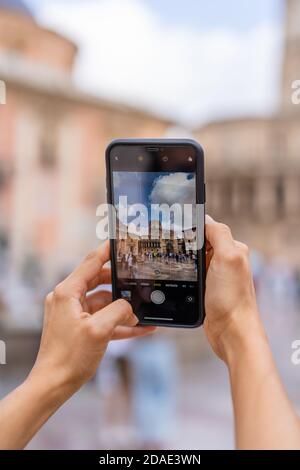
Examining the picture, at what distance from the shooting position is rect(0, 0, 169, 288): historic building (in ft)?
13.9

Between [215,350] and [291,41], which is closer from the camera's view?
[215,350]

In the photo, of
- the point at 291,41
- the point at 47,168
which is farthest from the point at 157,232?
the point at 291,41

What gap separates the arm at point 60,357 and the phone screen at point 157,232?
0.04 m

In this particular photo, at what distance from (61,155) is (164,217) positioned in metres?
4.44

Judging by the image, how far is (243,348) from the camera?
35 centimetres

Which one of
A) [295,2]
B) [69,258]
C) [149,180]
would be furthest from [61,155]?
[149,180]

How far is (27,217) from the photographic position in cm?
485

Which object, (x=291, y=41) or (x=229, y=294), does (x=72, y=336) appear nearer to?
(x=229, y=294)

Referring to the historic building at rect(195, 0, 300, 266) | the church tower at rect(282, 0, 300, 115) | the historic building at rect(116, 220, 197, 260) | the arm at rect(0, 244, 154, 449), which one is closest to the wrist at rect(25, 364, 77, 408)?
the arm at rect(0, 244, 154, 449)

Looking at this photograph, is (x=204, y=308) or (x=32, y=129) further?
(x=32, y=129)

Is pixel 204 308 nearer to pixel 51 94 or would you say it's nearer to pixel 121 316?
pixel 121 316

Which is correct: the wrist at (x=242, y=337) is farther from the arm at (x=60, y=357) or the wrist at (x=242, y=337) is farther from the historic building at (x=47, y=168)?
the historic building at (x=47, y=168)

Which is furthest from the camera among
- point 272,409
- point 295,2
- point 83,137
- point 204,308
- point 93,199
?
point 295,2

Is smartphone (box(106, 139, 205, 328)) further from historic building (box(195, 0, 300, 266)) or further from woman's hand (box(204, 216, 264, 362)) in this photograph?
historic building (box(195, 0, 300, 266))
